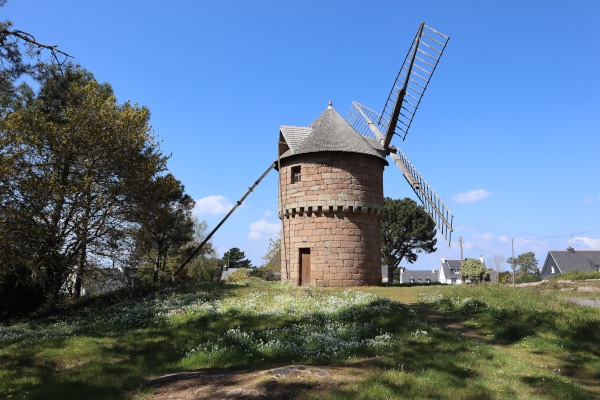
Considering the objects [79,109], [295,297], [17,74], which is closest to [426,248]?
[295,297]

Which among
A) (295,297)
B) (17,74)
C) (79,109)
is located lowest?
(295,297)

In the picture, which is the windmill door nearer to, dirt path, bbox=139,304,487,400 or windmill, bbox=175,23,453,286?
windmill, bbox=175,23,453,286

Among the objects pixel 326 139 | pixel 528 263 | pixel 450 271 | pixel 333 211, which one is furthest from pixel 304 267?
pixel 528 263

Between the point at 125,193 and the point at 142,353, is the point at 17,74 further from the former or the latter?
the point at 125,193

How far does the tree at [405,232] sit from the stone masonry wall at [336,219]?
35008 mm

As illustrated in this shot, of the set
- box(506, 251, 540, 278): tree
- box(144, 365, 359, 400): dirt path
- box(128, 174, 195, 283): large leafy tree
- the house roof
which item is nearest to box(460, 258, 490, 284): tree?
box(128, 174, 195, 283): large leafy tree

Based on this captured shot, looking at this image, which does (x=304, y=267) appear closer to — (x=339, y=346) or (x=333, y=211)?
(x=333, y=211)

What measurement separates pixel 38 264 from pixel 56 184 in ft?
14.5

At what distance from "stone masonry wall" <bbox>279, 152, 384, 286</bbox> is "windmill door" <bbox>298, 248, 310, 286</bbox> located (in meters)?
0.27

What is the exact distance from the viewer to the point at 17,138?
1917 centimetres

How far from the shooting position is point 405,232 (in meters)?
58.4

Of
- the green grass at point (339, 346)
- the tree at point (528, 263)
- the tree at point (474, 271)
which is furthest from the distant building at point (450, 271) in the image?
the green grass at point (339, 346)

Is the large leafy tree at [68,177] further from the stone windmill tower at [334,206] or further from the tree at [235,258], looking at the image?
the tree at [235,258]

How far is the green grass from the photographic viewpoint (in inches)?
294
